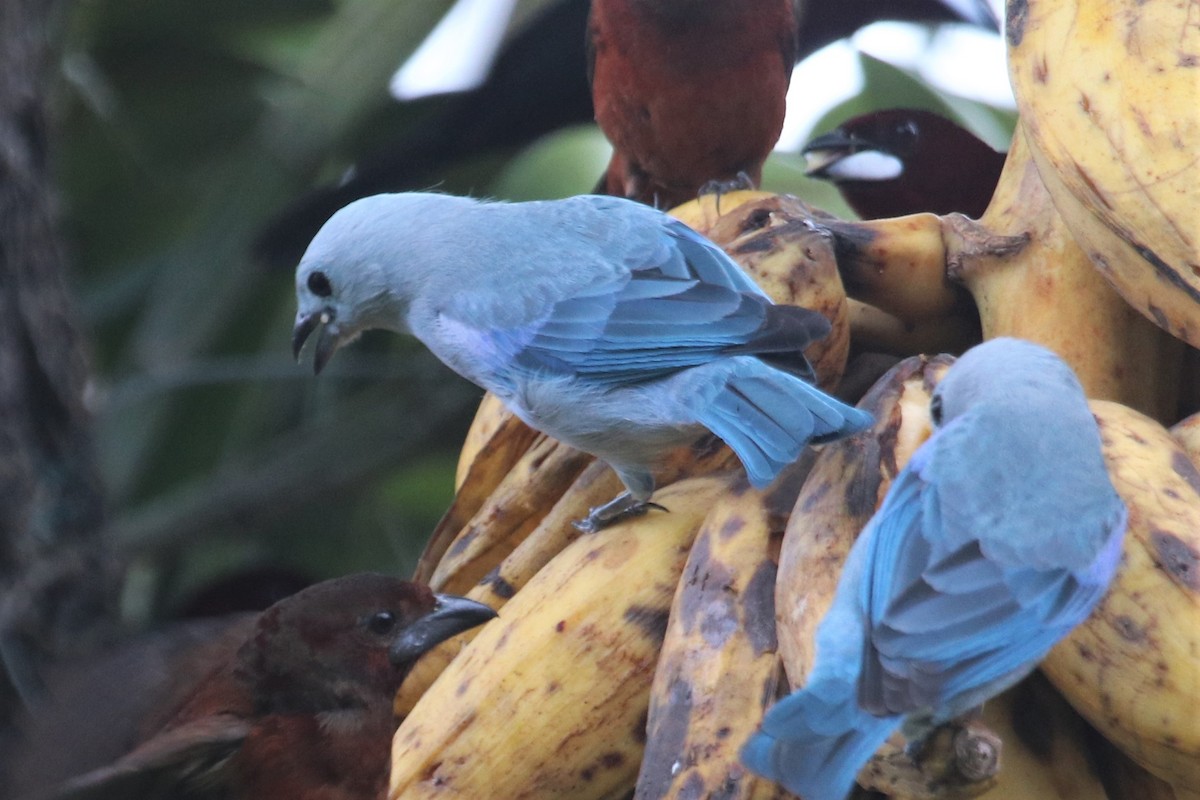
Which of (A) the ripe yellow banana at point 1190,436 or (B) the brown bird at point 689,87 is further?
(B) the brown bird at point 689,87

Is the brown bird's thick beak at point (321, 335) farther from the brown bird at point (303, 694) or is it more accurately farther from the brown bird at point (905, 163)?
the brown bird at point (905, 163)

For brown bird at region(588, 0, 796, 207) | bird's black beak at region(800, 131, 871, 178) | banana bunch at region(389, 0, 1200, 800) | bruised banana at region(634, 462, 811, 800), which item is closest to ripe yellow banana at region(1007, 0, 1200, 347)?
banana bunch at region(389, 0, 1200, 800)

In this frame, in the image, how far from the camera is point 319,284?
1916mm

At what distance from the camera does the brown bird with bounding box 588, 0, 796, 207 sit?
2.68 meters

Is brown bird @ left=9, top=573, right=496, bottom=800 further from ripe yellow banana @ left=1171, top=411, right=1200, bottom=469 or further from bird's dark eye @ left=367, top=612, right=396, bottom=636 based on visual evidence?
ripe yellow banana @ left=1171, top=411, right=1200, bottom=469

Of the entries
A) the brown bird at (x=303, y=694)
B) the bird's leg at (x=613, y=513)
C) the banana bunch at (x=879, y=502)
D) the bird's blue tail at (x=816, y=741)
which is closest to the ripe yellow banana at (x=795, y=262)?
the banana bunch at (x=879, y=502)

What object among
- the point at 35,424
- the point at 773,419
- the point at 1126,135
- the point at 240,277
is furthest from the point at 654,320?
the point at 240,277

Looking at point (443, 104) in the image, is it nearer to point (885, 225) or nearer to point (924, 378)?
point (885, 225)

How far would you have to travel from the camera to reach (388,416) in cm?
260

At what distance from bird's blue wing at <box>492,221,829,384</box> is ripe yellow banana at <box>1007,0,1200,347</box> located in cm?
30

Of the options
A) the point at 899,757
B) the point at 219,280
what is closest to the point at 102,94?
the point at 219,280

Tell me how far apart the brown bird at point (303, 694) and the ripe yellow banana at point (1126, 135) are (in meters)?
Answer: 0.69

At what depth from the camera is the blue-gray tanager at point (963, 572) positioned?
1076mm

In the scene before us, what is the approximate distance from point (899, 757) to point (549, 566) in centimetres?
45
